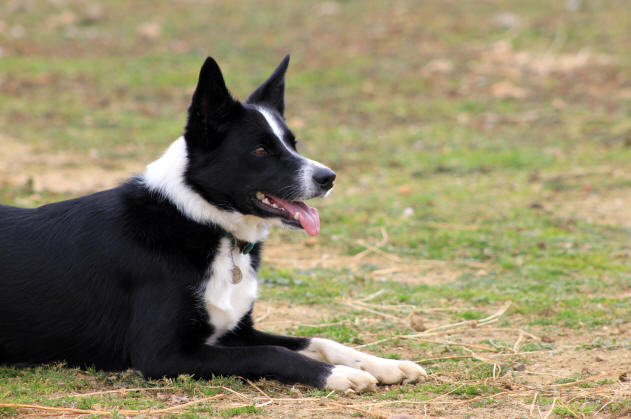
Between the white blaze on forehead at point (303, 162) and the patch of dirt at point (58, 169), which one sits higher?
the patch of dirt at point (58, 169)

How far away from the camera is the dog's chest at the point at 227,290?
4117mm

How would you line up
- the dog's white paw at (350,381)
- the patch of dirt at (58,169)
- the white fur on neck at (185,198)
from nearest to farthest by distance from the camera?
1. the dog's white paw at (350,381)
2. the white fur on neck at (185,198)
3. the patch of dirt at (58,169)

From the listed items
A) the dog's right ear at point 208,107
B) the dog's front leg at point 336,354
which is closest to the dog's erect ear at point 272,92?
the dog's right ear at point 208,107

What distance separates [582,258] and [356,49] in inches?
385

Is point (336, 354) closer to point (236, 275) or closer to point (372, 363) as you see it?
point (372, 363)

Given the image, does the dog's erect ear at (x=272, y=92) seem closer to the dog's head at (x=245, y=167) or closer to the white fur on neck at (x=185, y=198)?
the dog's head at (x=245, y=167)

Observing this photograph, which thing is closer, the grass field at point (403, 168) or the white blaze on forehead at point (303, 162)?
the grass field at point (403, 168)

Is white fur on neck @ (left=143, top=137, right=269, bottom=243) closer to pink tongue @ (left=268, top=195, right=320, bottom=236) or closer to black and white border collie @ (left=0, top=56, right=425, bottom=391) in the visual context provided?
black and white border collie @ (left=0, top=56, right=425, bottom=391)

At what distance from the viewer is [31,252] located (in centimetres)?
420

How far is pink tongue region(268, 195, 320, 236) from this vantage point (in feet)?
14.0

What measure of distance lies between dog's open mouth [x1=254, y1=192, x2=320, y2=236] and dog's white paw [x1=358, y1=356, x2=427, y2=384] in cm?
76

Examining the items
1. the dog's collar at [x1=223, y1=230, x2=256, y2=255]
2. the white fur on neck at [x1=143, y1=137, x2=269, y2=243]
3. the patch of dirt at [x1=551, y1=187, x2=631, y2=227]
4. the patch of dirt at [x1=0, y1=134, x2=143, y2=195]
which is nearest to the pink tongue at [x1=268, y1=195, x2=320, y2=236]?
the white fur on neck at [x1=143, y1=137, x2=269, y2=243]

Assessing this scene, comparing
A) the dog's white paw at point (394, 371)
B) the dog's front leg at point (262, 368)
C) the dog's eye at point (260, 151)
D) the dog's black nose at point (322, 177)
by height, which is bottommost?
the dog's white paw at point (394, 371)

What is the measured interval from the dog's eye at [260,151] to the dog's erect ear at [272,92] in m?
0.46
